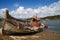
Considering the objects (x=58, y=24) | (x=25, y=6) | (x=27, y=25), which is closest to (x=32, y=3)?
(x=25, y=6)

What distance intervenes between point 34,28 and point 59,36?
510 millimetres

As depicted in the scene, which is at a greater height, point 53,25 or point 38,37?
point 53,25

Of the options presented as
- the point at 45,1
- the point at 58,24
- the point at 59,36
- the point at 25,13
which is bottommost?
the point at 59,36

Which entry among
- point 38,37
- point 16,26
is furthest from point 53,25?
point 16,26

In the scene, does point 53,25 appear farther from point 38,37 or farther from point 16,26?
point 16,26

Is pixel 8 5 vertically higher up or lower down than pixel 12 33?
higher up

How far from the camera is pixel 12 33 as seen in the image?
3.34m

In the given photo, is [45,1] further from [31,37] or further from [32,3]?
[31,37]

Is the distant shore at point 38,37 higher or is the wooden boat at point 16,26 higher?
the wooden boat at point 16,26

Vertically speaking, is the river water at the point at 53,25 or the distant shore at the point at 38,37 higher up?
the river water at the point at 53,25

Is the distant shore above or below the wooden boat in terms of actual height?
below

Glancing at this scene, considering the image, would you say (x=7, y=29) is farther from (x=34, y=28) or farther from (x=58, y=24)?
(x=58, y=24)

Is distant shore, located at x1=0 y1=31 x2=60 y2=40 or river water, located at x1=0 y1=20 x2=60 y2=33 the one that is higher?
river water, located at x1=0 y1=20 x2=60 y2=33

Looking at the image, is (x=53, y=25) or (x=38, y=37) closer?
(x=38, y=37)
